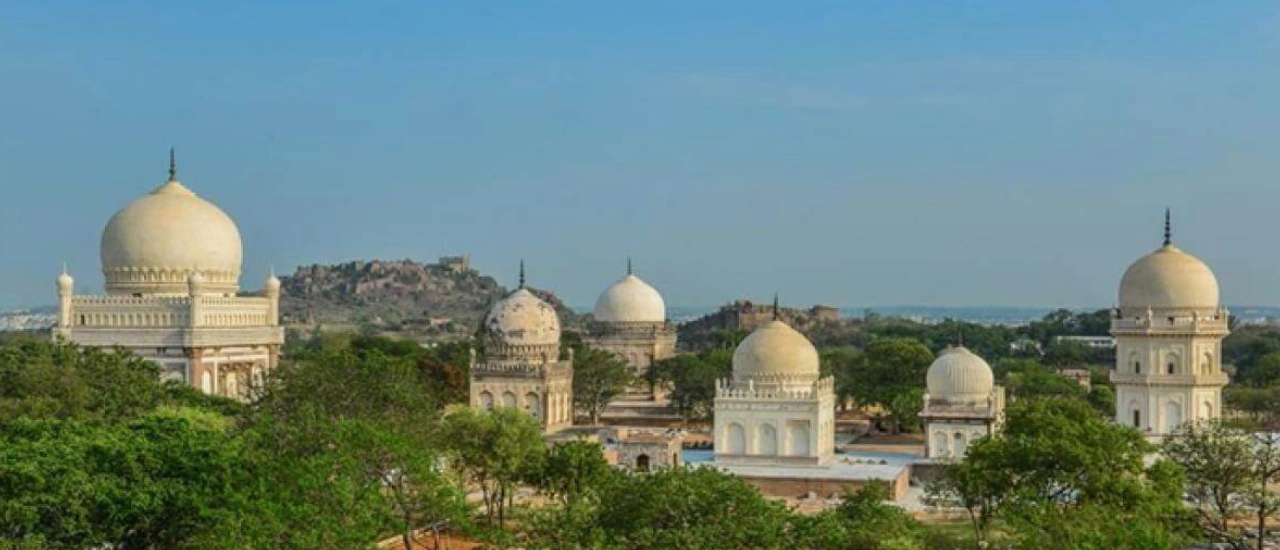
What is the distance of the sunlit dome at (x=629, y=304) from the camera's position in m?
91.2

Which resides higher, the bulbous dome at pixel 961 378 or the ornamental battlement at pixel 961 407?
the bulbous dome at pixel 961 378

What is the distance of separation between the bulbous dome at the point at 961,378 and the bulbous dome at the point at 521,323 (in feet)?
66.1

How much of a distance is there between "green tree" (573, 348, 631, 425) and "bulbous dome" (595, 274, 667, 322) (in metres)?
19.9

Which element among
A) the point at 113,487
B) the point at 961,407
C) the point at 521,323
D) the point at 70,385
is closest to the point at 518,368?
the point at 521,323

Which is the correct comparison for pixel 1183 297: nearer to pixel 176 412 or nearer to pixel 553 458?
pixel 553 458

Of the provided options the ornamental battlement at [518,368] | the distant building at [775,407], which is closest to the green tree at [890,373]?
the ornamental battlement at [518,368]

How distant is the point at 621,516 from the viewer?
25.5 meters

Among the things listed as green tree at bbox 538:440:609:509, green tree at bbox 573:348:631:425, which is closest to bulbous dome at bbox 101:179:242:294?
green tree at bbox 538:440:609:509

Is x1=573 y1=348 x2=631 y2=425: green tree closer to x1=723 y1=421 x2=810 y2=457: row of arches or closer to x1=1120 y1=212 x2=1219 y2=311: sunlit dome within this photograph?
x1=723 y1=421 x2=810 y2=457: row of arches

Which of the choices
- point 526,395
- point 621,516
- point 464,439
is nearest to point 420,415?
point 464,439

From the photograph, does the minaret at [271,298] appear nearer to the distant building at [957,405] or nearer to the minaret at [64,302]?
the minaret at [64,302]

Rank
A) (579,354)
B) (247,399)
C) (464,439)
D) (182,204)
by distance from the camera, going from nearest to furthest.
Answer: (464,439) → (247,399) → (182,204) → (579,354)

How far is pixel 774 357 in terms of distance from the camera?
50250mm

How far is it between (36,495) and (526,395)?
127ft
